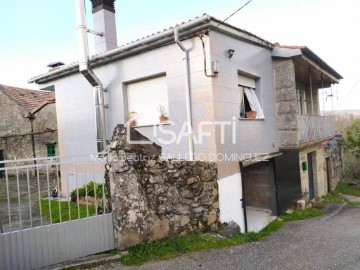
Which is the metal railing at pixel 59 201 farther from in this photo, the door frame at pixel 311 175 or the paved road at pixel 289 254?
the door frame at pixel 311 175

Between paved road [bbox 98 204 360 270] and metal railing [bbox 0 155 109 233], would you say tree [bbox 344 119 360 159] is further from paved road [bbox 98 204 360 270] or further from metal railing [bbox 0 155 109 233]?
metal railing [bbox 0 155 109 233]

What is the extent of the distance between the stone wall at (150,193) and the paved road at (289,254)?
638 millimetres

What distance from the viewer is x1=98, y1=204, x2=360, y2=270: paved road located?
15.6 feet

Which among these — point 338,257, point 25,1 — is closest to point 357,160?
point 338,257

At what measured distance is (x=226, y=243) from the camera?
18.8 ft

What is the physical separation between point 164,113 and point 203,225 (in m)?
3.29

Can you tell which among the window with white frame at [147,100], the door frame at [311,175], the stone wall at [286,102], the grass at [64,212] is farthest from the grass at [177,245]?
the door frame at [311,175]

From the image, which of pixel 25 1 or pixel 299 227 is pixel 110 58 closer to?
pixel 25 1

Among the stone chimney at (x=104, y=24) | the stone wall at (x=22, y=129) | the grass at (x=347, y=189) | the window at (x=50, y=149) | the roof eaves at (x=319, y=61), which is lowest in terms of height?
the grass at (x=347, y=189)

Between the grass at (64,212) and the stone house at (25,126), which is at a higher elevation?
the stone house at (25,126)

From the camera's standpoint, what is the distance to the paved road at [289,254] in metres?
4.74

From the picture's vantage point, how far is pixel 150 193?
5227 millimetres

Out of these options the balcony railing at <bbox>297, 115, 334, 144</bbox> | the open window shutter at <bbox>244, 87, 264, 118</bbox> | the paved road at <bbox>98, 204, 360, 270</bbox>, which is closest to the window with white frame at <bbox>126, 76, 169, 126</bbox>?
the open window shutter at <bbox>244, 87, 264, 118</bbox>

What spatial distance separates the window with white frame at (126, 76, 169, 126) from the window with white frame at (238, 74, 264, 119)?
2311 mm
